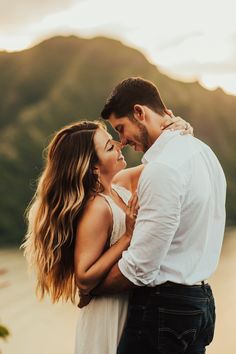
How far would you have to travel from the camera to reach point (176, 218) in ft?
5.90

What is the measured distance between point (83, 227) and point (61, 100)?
10569 mm

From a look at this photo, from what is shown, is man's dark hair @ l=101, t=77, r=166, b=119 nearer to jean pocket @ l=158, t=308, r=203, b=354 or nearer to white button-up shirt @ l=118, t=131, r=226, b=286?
white button-up shirt @ l=118, t=131, r=226, b=286

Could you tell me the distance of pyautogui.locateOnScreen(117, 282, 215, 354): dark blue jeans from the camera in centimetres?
187

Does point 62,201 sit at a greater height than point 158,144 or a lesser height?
lesser

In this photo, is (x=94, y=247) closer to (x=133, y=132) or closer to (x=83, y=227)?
(x=83, y=227)

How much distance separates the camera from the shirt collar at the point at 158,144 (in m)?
1.94

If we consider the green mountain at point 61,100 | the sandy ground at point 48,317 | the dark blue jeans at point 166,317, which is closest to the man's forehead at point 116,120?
the dark blue jeans at point 166,317

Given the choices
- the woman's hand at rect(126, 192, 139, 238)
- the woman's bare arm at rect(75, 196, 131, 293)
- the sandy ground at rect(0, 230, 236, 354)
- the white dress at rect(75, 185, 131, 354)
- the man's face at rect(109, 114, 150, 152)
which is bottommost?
the sandy ground at rect(0, 230, 236, 354)

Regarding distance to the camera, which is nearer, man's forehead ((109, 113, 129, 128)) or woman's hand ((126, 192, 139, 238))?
woman's hand ((126, 192, 139, 238))

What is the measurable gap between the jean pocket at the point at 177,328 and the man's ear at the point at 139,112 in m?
0.50

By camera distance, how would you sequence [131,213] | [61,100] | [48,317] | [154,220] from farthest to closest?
[61,100] < [48,317] < [131,213] < [154,220]

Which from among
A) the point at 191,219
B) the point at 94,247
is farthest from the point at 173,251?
the point at 94,247

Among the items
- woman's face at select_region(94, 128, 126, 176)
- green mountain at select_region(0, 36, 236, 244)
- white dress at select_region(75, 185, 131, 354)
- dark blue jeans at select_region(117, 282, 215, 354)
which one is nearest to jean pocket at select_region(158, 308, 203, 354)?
dark blue jeans at select_region(117, 282, 215, 354)

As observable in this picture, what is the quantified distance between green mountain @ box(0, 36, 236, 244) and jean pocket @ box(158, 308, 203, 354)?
361 inches
